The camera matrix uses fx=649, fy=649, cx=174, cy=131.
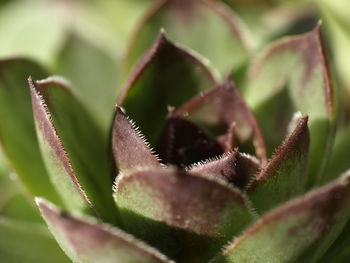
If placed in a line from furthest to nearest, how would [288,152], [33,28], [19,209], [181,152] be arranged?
[33,28] < [19,209] < [181,152] < [288,152]

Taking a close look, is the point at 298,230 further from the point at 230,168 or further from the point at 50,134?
the point at 50,134

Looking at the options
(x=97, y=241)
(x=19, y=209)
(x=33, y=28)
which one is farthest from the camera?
(x=33, y=28)

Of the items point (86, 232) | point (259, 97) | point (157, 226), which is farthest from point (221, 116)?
point (86, 232)

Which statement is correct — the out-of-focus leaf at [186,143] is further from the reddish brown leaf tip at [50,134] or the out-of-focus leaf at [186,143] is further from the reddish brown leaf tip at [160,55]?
the reddish brown leaf tip at [50,134]

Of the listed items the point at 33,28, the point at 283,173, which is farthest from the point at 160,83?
the point at 33,28

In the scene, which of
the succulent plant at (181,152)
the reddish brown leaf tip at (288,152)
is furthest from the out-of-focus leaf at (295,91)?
the reddish brown leaf tip at (288,152)

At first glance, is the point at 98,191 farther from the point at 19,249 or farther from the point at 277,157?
the point at 277,157

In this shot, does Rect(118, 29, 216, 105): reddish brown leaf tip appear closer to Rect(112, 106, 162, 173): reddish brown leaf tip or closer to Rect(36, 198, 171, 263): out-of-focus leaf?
Rect(112, 106, 162, 173): reddish brown leaf tip
